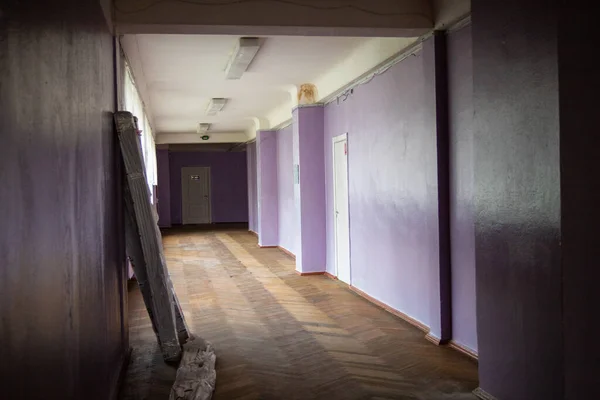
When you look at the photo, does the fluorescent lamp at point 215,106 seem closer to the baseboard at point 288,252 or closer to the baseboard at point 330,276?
the baseboard at point 288,252

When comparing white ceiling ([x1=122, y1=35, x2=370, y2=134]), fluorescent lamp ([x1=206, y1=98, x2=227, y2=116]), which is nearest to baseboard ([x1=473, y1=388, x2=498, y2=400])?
white ceiling ([x1=122, y1=35, x2=370, y2=134])

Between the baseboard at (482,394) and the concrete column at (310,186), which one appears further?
the concrete column at (310,186)

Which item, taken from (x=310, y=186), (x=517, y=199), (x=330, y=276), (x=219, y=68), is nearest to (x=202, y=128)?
(x=310, y=186)

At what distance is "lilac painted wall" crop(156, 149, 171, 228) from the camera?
60.0ft

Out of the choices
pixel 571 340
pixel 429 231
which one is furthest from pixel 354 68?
pixel 571 340

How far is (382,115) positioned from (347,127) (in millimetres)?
1256

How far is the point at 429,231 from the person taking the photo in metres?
4.78

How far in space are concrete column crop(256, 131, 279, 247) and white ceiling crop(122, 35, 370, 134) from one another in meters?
1.00

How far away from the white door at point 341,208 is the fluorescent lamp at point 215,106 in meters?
2.95

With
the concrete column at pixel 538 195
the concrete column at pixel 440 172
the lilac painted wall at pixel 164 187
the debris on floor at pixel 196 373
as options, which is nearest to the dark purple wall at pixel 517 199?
the concrete column at pixel 538 195

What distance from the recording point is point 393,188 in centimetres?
564

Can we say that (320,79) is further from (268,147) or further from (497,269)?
(497,269)

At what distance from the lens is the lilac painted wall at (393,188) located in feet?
16.1

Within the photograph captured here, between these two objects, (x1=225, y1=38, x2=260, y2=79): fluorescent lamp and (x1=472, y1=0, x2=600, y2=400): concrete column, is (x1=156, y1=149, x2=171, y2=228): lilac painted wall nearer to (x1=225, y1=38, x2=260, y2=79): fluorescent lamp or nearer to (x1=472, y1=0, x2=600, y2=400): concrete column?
(x1=225, y1=38, x2=260, y2=79): fluorescent lamp
